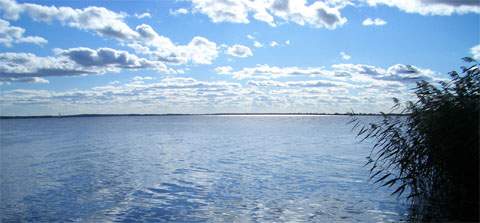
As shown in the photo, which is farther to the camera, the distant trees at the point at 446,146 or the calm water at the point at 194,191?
the calm water at the point at 194,191

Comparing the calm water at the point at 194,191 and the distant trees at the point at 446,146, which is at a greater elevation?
the distant trees at the point at 446,146

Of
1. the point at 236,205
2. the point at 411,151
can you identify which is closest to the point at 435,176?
the point at 411,151

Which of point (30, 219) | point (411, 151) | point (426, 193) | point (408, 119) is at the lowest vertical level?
point (30, 219)

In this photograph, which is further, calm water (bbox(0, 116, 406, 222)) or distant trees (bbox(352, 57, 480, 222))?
calm water (bbox(0, 116, 406, 222))

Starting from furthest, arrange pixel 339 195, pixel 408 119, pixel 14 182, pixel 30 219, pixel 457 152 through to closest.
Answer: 1. pixel 14 182
2. pixel 339 195
3. pixel 30 219
4. pixel 408 119
5. pixel 457 152

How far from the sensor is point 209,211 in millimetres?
14625

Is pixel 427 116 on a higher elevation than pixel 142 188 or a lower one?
higher

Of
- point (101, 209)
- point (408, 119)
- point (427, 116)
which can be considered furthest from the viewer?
point (101, 209)

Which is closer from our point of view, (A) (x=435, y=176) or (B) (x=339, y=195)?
(A) (x=435, y=176)

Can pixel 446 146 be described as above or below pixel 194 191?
above

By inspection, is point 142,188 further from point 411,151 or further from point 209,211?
point 411,151

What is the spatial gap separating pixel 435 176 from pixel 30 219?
12.5 m

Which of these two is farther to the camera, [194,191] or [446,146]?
[194,191]

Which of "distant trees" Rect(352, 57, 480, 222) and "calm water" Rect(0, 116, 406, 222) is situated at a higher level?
"distant trees" Rect(352, 57, 480, 222)
